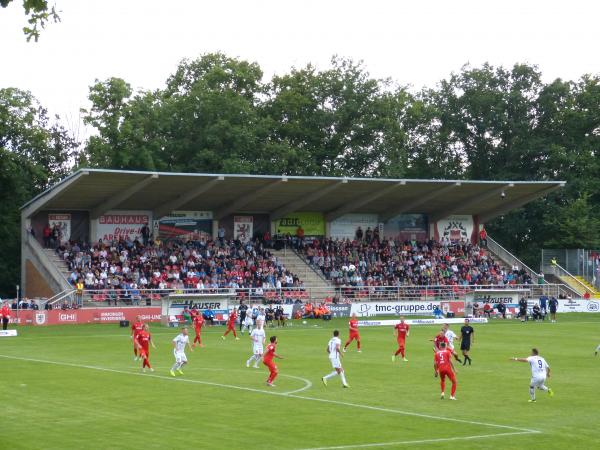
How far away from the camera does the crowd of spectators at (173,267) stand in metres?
64.4

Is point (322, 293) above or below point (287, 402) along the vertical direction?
above

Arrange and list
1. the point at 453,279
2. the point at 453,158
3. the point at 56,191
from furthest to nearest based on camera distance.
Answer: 1. the point at 453,158
2. the point at 453,279
3. the point at 56,191

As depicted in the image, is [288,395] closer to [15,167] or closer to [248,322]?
[248,322]

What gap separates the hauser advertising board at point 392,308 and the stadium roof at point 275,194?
27.6ft

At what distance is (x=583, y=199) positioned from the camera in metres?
87.0

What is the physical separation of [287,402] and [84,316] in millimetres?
34268

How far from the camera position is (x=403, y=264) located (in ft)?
251

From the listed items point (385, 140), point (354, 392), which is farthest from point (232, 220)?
point (354, 392)

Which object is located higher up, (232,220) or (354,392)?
(232,220)

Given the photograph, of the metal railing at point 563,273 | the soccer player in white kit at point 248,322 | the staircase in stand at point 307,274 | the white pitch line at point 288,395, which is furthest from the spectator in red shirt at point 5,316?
the metal railing at point 563,273

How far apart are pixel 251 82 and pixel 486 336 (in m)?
41.7

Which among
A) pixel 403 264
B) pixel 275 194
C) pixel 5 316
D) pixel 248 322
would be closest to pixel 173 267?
pixel 275 194

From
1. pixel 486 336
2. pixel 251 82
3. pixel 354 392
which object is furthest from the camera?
pixel 251 82

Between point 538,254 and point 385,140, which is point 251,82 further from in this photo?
point 538,254
